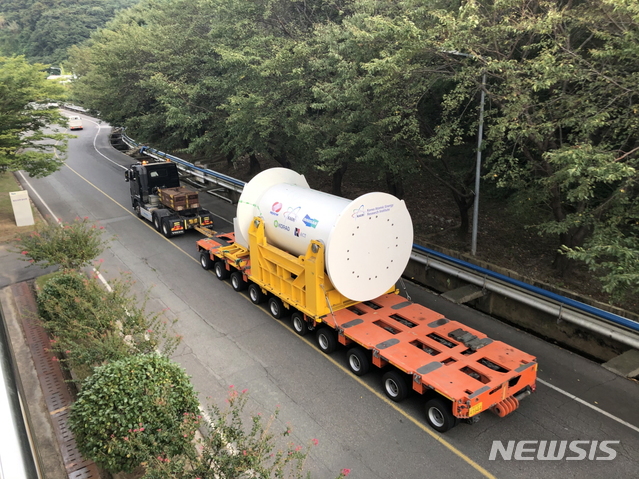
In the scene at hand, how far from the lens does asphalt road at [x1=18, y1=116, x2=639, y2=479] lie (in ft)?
26.6

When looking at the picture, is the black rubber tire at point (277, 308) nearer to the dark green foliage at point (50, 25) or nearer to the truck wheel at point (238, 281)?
the truck wheel at point (238, 281)

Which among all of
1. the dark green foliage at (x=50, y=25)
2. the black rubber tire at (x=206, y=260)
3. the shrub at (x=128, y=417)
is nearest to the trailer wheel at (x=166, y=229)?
the black rubber tire at (x=206, y=260)

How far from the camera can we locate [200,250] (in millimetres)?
16953

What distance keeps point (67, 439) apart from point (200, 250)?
30.3ft

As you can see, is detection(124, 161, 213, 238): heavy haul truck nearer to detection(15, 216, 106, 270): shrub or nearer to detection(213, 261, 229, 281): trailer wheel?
detection(213, 261, 229, 281): trailer wheel

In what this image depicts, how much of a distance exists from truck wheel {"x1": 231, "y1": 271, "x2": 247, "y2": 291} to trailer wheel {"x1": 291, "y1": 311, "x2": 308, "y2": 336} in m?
2.97

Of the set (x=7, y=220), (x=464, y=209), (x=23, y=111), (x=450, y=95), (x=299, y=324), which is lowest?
(x=299, y=324)

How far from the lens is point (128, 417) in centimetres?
659

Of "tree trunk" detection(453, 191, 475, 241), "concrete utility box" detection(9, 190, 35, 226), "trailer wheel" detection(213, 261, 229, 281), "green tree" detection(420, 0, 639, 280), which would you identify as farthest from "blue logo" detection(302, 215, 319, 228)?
"concrete utility box" detection(9, 190, 35, 226)

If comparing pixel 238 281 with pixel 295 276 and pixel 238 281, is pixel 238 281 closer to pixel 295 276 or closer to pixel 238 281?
pixel 238 281

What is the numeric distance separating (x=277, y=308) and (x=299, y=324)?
106 cm

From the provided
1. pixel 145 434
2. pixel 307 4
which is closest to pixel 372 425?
pixel 145 434

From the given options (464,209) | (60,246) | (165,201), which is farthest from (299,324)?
(165,201)

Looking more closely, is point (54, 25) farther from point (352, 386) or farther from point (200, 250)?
point (352, 386)
